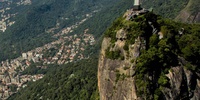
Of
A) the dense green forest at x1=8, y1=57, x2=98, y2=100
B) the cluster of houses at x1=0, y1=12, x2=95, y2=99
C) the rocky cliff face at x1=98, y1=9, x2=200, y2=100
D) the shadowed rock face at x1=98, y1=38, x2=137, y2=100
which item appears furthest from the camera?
the cluster of houses at x1=0, y1=12, x2=95, y2=99

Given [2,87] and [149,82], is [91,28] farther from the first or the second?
[149,82]

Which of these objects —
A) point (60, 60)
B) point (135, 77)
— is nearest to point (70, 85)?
point (135, 77)

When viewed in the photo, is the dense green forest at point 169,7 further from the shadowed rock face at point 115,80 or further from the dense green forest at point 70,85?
the shadowed rock face at point 115,80

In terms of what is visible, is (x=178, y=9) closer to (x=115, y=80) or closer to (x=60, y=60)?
(x=60, y=60)

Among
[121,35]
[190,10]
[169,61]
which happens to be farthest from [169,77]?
[190,10]

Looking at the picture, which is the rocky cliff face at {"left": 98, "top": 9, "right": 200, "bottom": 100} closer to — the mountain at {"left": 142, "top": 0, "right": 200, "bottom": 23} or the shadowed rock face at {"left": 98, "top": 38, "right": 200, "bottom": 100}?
the shadowed rock face at {"left": 98, "top": 38, "right": 200, "bottom": 100}

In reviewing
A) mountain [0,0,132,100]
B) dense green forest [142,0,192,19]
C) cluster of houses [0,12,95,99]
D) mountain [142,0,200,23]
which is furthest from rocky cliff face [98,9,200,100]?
dense green forest [142,0,192,19]

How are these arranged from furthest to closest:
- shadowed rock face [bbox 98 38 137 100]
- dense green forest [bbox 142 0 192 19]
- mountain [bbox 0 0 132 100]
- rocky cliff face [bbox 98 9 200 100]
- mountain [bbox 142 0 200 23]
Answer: dense green forest [bbox 142 0 192 19] < mountain [bbox 142 0 200 23] < mountain [bbox 0 0 132 100] < shadowed rock face [bbox 98 38 137 100] < rocky cliff face [bbox 98 9 200 100]

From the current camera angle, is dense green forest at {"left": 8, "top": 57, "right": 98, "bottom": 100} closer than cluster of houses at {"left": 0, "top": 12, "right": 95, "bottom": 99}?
Yes
